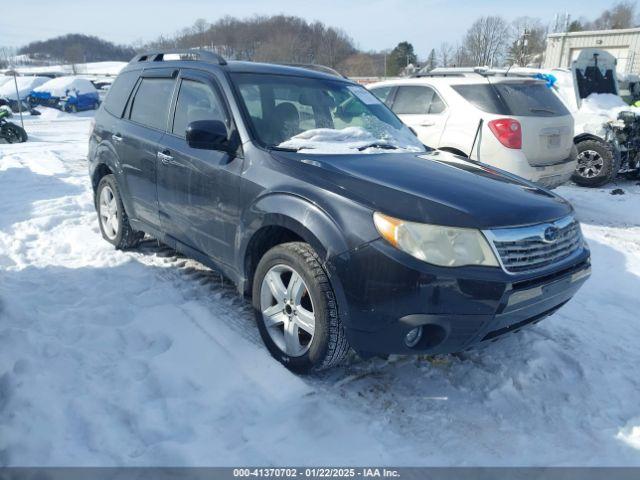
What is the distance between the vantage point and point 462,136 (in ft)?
21.0

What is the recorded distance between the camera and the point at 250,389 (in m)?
2.86

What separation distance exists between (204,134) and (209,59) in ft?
3.35

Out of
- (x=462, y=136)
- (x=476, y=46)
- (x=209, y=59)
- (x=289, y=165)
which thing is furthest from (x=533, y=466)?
(x=476, y=46)

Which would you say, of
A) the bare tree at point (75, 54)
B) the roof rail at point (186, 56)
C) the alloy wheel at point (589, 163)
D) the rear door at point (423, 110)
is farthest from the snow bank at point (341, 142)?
the bare tree at point (75, 54)

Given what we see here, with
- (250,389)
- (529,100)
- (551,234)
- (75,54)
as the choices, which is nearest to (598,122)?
(529,100)

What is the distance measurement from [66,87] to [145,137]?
A: 30.5 m

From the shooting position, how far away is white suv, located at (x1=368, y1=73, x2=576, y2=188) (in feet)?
20.0

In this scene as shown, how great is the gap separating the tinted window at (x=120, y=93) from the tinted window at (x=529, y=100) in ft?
14.5

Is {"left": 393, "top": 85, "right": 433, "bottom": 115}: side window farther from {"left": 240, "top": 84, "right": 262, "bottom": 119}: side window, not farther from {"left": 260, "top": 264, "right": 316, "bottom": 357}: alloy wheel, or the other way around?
{"left": 260, "top": 264, "right": 316, "bottom": 357}: alloy wheel

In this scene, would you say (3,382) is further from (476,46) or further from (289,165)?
(476,46)

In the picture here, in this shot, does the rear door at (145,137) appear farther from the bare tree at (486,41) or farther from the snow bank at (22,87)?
the bare tree at (486,41)

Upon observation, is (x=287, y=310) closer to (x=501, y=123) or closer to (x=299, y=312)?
(x=299, y=312)

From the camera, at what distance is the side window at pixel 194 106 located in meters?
3.55

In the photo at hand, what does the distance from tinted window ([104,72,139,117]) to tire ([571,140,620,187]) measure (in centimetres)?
741
